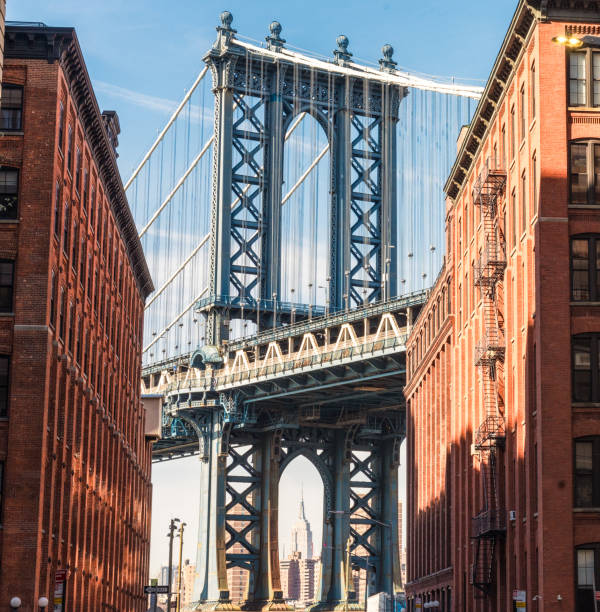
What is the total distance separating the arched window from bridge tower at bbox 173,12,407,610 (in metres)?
72.4

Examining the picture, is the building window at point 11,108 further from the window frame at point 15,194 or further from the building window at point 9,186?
the building window at point 9,186

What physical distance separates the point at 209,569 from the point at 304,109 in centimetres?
4351

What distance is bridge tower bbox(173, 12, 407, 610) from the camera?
424 feet

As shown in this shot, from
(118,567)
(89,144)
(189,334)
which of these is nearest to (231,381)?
(189,334)

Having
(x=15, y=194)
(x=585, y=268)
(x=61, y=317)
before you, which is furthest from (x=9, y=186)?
(x=585, y=268)

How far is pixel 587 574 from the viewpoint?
164 ft

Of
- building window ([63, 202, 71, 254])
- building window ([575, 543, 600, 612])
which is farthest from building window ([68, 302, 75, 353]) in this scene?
building window ([575, 543, 600, 612])

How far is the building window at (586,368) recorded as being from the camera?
5144cm

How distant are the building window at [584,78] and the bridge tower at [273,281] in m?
71.7

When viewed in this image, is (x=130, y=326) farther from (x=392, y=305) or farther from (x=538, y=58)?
(x=538, y=58)

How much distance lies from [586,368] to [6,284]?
21825 mm

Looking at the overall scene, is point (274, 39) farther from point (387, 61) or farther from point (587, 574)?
point (587, 574)

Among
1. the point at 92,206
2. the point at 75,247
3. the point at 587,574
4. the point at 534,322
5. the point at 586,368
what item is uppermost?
the point at 92,206

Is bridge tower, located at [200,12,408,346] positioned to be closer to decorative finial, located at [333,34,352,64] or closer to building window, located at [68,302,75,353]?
decorative finial, located at [333,34,352,64]
